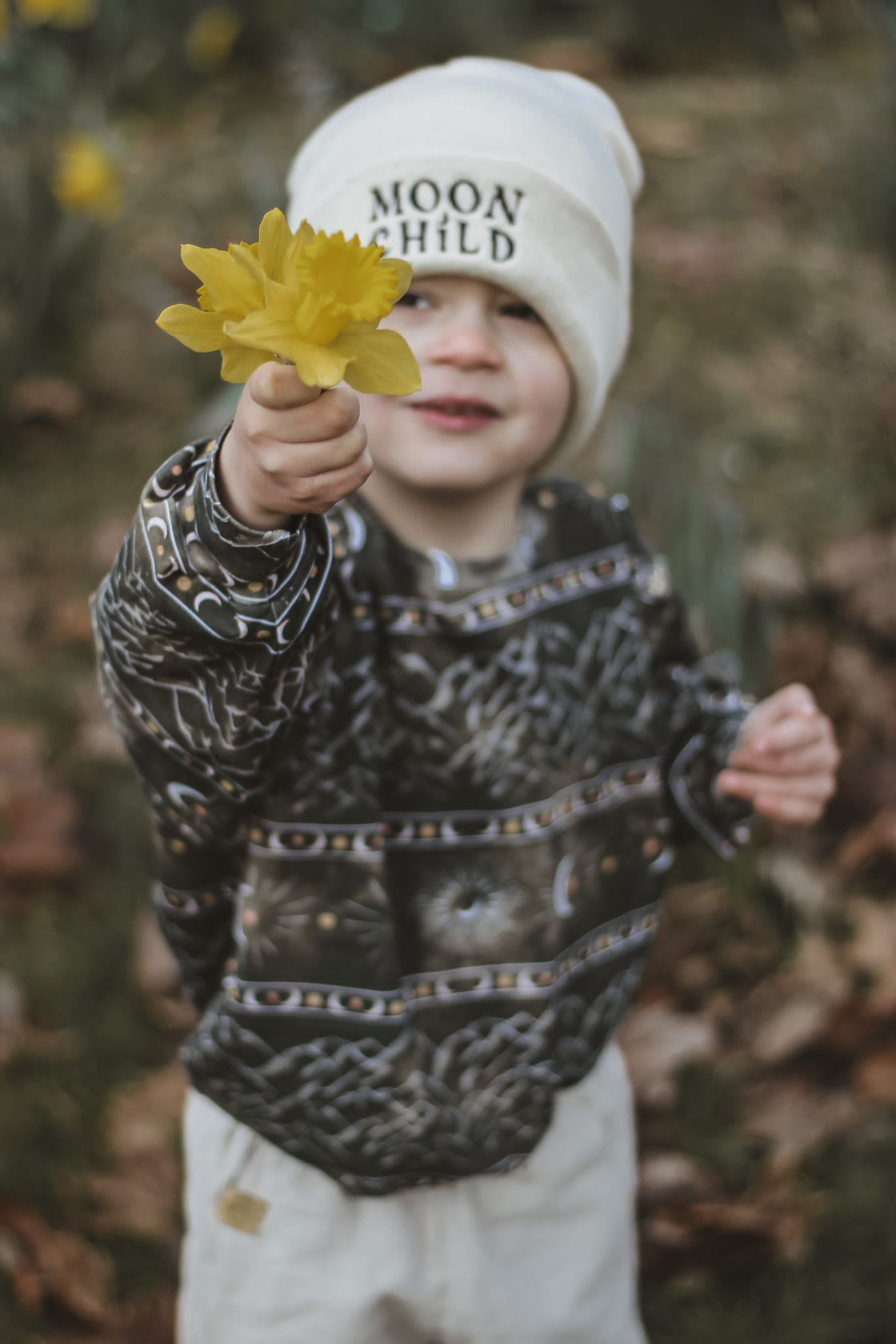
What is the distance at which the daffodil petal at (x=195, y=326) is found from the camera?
2.19 feet

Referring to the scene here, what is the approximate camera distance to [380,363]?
67 cm

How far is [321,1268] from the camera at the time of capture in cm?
119

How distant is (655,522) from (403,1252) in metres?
1.23

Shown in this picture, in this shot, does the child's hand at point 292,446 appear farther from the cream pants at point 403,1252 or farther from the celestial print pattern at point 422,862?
the cream pants at point 403,1252

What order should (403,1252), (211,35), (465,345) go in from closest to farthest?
(465,345), (403,1252), (211,35)

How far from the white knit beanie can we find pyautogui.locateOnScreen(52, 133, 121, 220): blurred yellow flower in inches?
78.4

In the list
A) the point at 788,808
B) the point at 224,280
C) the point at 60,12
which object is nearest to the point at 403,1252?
the point at 788,808

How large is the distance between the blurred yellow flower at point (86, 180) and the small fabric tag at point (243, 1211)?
2498mm

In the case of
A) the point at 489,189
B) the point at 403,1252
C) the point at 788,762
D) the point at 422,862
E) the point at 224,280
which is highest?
the point at 489,189

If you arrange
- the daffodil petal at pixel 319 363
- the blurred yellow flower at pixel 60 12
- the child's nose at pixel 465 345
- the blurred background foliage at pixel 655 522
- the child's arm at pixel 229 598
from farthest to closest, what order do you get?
the blurred yellow flower at pixel 60 12 → the blurred background foliage at pixel 655 522 → the child's nose at pixel 465 345 → the child's arm at pixel 229 598 → the daffodil petal at pixel 319 363

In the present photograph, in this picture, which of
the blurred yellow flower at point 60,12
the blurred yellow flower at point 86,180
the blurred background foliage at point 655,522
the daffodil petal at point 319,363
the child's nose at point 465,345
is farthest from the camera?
the blurred yellow flower at point 60,12

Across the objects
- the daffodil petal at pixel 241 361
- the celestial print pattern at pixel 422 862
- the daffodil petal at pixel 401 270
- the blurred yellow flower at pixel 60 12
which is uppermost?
the blurred yellow flower at pixel 60 12

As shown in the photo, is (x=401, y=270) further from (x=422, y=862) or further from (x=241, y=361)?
(x=422, y=862)

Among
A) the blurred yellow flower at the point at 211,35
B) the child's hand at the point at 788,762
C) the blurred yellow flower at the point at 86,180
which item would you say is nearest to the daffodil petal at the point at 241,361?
the child's hand at the point at 788,762
